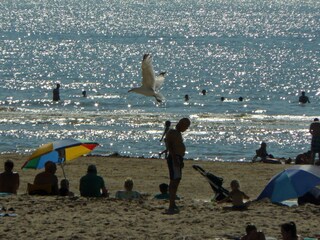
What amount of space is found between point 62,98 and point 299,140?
2032cm

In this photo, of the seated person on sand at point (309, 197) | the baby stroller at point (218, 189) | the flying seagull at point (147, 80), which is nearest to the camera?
the flying seagull at point (147, 80)

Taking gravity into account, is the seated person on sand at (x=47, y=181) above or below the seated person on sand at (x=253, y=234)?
above

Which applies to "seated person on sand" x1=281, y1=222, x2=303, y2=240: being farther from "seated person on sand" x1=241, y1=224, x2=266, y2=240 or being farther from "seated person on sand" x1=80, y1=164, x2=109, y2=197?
"seated person on sand" x1=80, y1=164, x2=109, y2=197

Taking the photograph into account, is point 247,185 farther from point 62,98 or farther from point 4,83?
point 4,83

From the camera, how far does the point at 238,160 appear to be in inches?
1273

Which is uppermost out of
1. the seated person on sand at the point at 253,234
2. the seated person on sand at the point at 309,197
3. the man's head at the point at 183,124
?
the man's head at the point at 183,124

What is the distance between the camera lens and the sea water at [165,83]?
37.8 m

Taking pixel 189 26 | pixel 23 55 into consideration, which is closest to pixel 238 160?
pixel 23 55

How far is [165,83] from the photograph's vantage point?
6719 cm

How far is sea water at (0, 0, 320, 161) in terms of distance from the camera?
37750 millimetres

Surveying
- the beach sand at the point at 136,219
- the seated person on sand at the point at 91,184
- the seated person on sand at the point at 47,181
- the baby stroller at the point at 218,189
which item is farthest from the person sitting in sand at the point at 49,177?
the baby stroller at the point at 218,189

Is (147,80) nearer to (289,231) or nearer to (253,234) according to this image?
(253,234)

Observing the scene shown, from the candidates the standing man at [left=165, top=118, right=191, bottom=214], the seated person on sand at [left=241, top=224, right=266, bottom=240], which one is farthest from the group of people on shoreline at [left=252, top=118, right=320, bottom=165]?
the seated person on sand at [left=241, top=224, right=266, bottom=240]

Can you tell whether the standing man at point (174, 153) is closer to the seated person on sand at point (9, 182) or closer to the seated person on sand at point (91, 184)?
the seated person on sand at point (91, 184)
